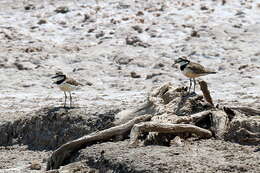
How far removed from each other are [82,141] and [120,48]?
1133 centimetres

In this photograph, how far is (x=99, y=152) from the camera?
10438 millimetres

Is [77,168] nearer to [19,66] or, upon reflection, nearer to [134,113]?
[134,113]

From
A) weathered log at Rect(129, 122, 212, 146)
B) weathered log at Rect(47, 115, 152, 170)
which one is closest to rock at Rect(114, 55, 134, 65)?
weathered log at Rect(47, 115, 152, 170)

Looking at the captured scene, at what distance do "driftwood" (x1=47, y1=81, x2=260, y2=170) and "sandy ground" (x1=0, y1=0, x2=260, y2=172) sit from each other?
12.3 ft

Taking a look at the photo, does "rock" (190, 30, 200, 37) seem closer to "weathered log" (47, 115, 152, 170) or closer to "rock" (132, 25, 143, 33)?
"rock" (132, 25, 143, 33)

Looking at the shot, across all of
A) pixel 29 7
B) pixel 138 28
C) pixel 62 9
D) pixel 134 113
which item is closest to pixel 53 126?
pixel 134 113

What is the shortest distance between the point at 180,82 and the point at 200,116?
7.76m

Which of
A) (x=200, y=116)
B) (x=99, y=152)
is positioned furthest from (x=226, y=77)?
(x=99, y=152)

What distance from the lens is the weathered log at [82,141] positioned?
11086 mm

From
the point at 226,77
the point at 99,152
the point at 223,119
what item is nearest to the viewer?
the point at 99,152

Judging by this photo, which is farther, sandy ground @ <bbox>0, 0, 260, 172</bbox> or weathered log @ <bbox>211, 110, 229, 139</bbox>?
sandy ground @ <bbox>0, 0, 260, 172</bbox>

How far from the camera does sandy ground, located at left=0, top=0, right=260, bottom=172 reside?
18.1 metres

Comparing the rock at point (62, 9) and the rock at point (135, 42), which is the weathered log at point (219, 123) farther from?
the rock at point (62, 9)

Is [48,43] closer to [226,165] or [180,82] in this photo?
[180,82]
